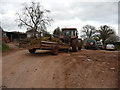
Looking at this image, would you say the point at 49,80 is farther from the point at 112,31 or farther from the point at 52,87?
the point at 112,31

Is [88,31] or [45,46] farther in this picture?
[88,31]

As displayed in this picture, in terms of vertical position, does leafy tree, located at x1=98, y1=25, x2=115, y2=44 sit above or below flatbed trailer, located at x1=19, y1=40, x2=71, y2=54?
above

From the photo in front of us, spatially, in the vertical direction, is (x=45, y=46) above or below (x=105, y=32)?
below

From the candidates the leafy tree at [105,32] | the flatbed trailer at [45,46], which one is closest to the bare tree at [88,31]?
the leafy tree at [105,32]

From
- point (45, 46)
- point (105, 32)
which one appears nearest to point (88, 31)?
point (105, 32)

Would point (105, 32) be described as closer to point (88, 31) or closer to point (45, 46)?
point (88, 31)

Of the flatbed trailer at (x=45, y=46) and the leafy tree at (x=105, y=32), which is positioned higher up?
the leafy tree at (x=105, y=32)

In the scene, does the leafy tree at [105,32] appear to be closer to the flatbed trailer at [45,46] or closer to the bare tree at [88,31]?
the bare tree at [88,31]

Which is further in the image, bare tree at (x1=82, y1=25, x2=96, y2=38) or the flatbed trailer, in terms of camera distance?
bare tree at (x1=82, y1=25, x2=96, y2=38)

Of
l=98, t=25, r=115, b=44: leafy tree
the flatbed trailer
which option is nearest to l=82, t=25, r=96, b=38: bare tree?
l=98, t=25, r=115, b=44: leafy tree

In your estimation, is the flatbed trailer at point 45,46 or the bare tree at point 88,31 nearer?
the flatbed trailer at point 45,46

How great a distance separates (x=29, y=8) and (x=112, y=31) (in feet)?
109

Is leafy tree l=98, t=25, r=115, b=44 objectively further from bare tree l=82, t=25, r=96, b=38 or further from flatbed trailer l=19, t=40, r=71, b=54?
flatbed trailer l=19, t=40, r=71, b=54

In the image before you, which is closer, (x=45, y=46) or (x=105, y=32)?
(x=45, y=46)
